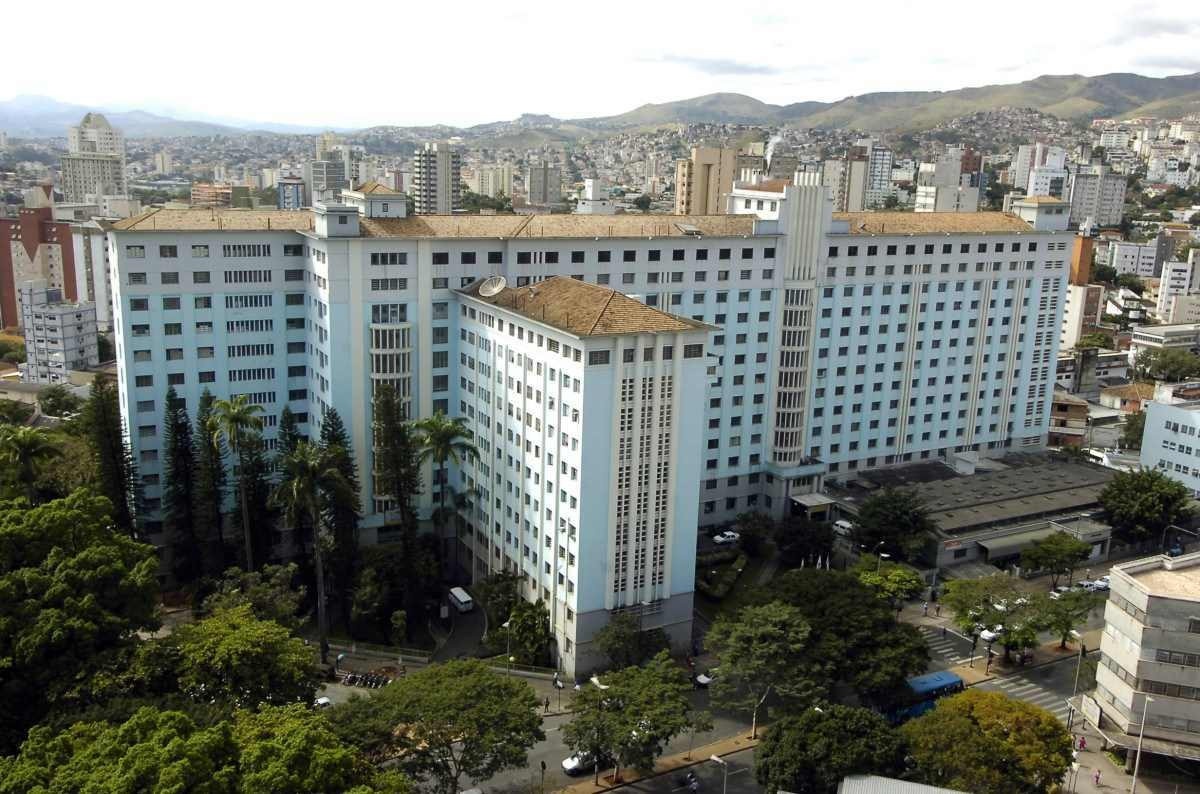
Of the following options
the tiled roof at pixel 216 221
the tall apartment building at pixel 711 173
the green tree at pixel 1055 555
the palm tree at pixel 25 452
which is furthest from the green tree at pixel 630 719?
the tall apartment building at pixel 711 173

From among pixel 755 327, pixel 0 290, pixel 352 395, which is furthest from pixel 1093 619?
pixel 0 290

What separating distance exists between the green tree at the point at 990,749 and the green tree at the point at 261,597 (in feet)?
107

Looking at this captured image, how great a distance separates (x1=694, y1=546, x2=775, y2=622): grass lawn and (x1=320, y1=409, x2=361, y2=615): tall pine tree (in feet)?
75.8

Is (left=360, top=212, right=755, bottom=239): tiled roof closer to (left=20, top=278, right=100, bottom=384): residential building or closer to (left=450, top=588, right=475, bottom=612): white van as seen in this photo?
(left=450, top=588, right=475, bottom=612): white van

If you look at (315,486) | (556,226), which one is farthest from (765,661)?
(556,226)

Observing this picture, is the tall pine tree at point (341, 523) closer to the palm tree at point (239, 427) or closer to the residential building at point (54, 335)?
the palm tree at point (239, 427)

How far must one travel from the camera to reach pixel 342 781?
123ft

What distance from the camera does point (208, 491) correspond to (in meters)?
67.2

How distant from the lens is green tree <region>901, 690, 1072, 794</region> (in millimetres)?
46156

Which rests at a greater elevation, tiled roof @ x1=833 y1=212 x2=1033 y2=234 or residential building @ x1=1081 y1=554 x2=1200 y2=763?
tiled roof @ x1=833 y1=212 x2=1033 y2=234

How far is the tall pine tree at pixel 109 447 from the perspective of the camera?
218ft

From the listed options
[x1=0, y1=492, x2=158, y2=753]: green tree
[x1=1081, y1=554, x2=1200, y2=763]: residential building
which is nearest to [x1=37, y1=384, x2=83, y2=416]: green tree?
[x1=0, y1=492, x2=158, y2=753]: green tree

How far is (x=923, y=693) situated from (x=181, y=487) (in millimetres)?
47994

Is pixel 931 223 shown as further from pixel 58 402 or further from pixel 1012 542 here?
pixel 58 402
